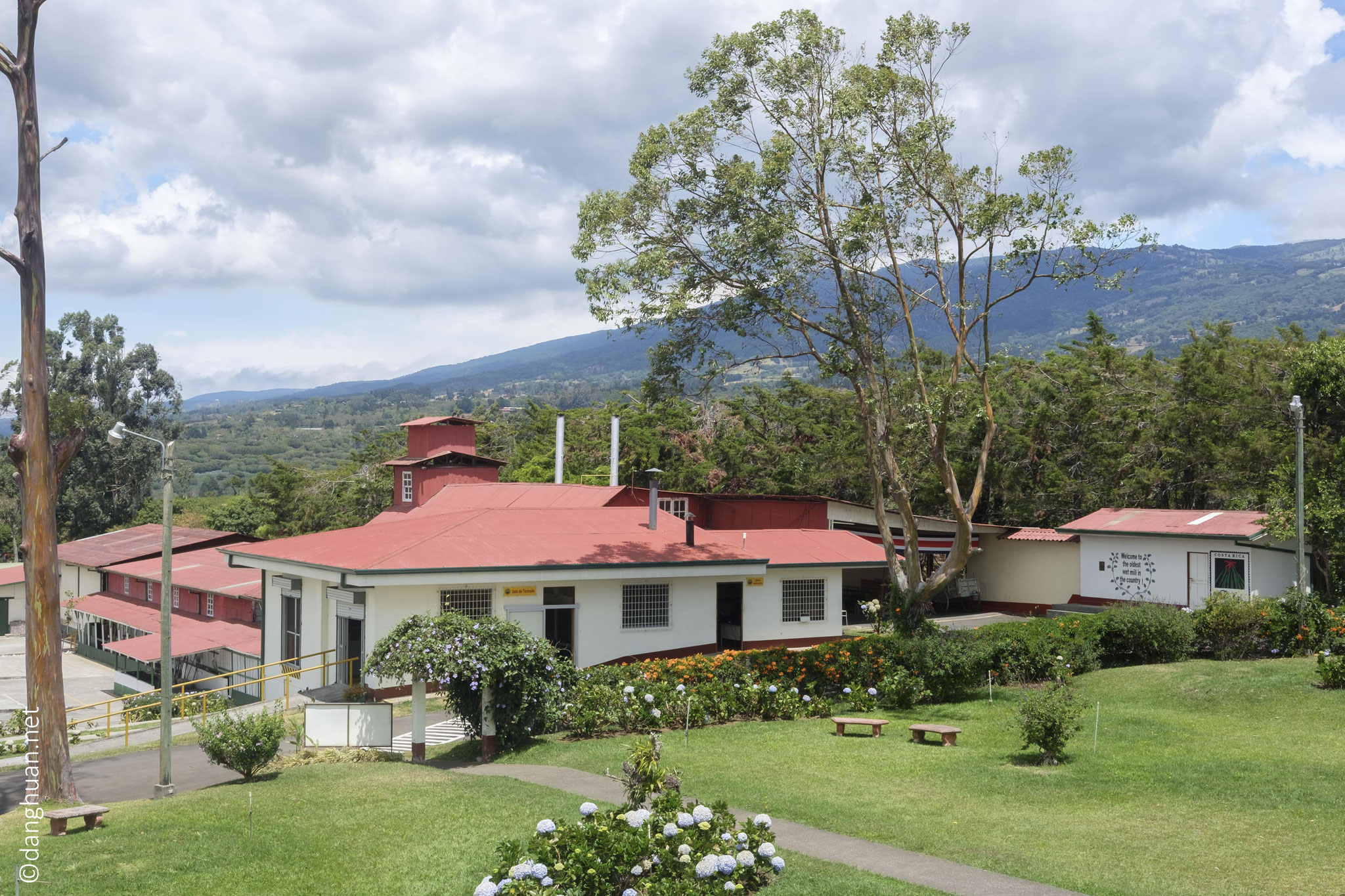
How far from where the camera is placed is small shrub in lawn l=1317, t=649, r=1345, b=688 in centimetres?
1759

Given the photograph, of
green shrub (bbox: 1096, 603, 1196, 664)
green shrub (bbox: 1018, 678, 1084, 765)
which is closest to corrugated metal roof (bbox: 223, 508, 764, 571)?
green shrub (bbox: 1096, 603, 1196, 664)

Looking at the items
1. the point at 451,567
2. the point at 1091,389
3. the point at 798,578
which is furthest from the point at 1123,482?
the point at 451,567

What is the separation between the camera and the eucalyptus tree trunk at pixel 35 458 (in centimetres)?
1383

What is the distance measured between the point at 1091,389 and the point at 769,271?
79.6 ft

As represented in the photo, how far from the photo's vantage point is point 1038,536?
1398 inches

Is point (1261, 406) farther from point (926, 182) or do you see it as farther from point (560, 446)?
point (560, 446)

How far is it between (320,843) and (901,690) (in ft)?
39.0

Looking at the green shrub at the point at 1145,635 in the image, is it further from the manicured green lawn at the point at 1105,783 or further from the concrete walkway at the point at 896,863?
the concrete walkway at the point at 896,863

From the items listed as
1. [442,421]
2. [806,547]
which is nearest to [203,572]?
[442,421]

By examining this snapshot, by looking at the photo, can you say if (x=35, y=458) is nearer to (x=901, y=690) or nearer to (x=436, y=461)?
(x=901, y=690)

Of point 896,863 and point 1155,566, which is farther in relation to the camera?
point 1155,566

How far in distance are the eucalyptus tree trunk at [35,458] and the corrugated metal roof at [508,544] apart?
7.05m

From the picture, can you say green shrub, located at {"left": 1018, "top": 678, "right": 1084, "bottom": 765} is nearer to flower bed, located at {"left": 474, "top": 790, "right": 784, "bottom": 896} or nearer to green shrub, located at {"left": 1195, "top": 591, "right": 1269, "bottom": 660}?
flower bed, located at {"left": 474, "top": 790, "right": 784, "bottom": 896}

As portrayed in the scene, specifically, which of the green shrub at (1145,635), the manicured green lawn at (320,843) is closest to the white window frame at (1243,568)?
the green shrub at (1145,635)
